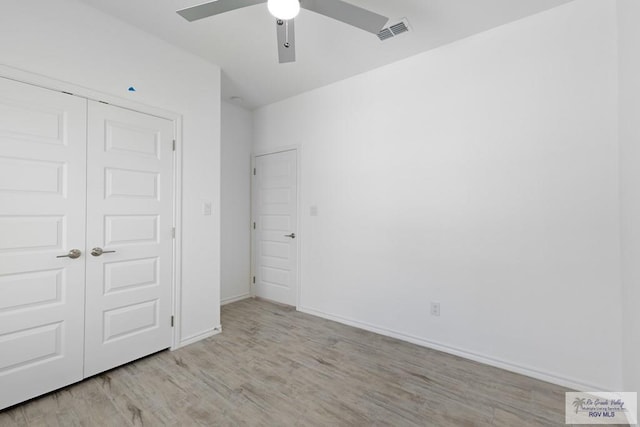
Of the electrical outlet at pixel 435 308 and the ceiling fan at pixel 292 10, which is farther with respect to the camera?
the electrical outlet at pixel 435 308

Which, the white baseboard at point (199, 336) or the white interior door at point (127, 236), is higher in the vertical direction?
the white interior door at point (127, 236)

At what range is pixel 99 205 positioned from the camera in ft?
7.27

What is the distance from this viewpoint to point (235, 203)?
4.14m

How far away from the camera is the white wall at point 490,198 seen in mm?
2016

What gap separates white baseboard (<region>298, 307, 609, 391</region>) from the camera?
2.07 m

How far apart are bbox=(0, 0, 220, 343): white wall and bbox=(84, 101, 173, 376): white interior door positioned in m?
0.17

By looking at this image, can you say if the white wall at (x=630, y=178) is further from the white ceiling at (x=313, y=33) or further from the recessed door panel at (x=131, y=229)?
the recessed door panel at (x=131, y=229)

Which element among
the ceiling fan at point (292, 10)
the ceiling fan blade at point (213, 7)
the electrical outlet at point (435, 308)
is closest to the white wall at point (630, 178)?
the electrical outlet at point (435, 308)

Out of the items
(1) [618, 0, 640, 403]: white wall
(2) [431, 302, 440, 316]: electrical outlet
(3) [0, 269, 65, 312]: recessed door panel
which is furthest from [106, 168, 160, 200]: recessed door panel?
(1) [618, 0, 640, 403]: white wall

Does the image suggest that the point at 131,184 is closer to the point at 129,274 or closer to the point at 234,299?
the point at 129,274

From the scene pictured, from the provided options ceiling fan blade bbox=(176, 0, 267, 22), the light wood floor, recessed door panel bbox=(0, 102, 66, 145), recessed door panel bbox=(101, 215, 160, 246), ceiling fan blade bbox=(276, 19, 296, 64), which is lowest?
the light wood floor

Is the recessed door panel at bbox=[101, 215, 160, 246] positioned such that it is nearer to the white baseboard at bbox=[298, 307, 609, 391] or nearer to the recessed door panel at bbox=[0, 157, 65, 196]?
the recessed door panel at bbox=[0, 157, 65, 196]

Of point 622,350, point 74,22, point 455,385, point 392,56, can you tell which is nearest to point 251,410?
point 455,385

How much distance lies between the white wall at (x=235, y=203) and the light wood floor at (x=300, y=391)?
1365 millimetres
